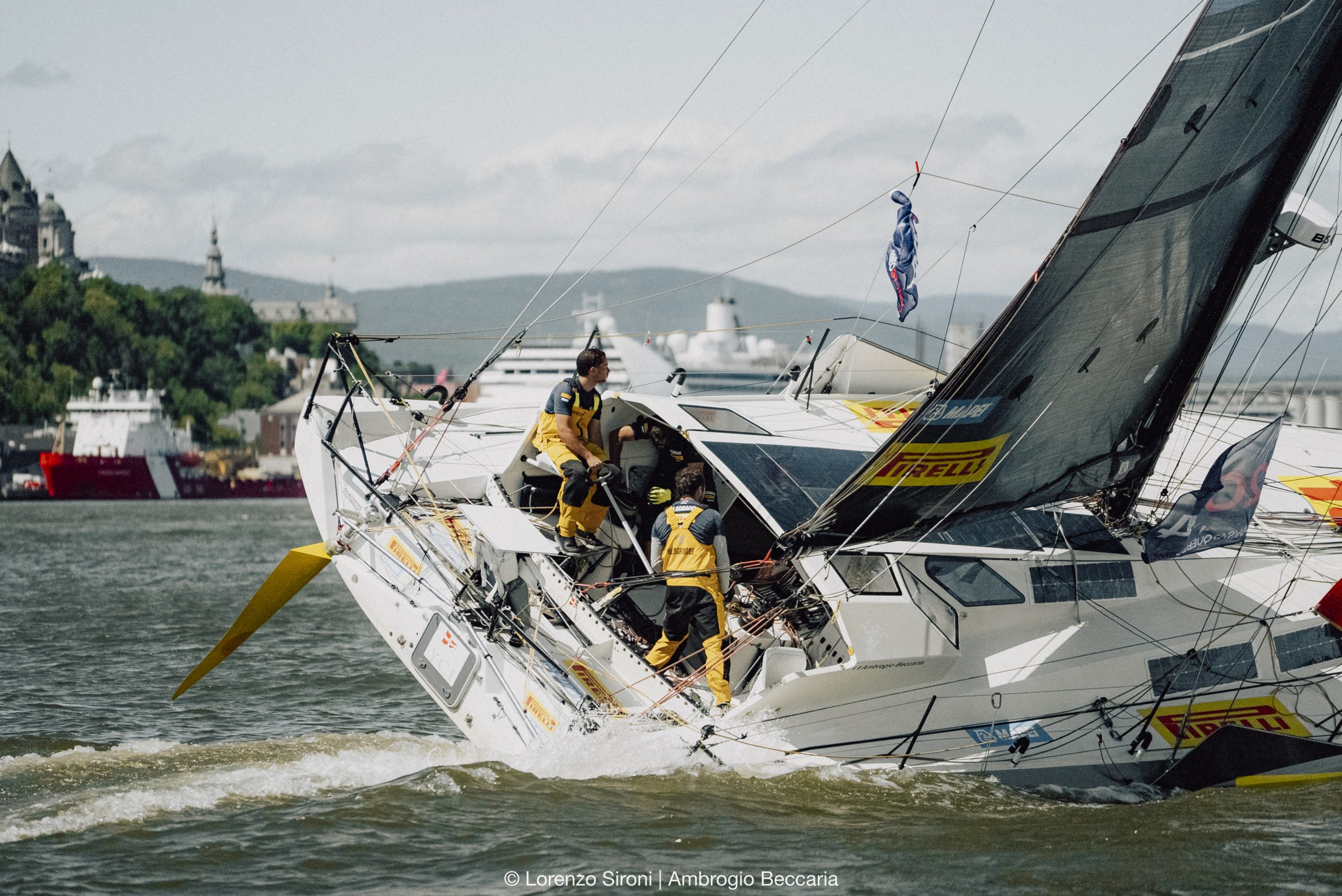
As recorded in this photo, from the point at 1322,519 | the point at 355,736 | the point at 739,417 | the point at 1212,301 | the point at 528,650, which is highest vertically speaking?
the point at 1212,301

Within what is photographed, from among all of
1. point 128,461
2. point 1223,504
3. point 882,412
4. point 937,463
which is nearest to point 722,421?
point 882,412

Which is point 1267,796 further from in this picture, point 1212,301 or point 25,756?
point 25,756

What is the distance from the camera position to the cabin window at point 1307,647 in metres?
7.36

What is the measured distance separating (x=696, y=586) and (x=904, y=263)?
Answer: 4.10 meters

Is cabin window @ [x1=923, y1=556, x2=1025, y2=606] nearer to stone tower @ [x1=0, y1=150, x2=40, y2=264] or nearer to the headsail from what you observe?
the headsail

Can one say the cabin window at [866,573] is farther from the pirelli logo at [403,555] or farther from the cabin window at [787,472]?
the pirelli logo at [403,555]

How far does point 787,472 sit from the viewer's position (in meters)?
7.98

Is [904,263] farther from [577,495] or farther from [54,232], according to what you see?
[54,232]

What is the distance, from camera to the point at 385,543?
28.0 feet

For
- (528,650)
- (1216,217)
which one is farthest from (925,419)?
(528,650)

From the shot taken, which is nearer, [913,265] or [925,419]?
[925,419]

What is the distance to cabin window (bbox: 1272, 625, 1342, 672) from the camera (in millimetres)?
7359

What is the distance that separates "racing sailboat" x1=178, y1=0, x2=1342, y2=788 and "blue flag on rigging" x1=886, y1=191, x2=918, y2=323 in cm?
241

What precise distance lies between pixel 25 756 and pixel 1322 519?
8.11 meters
